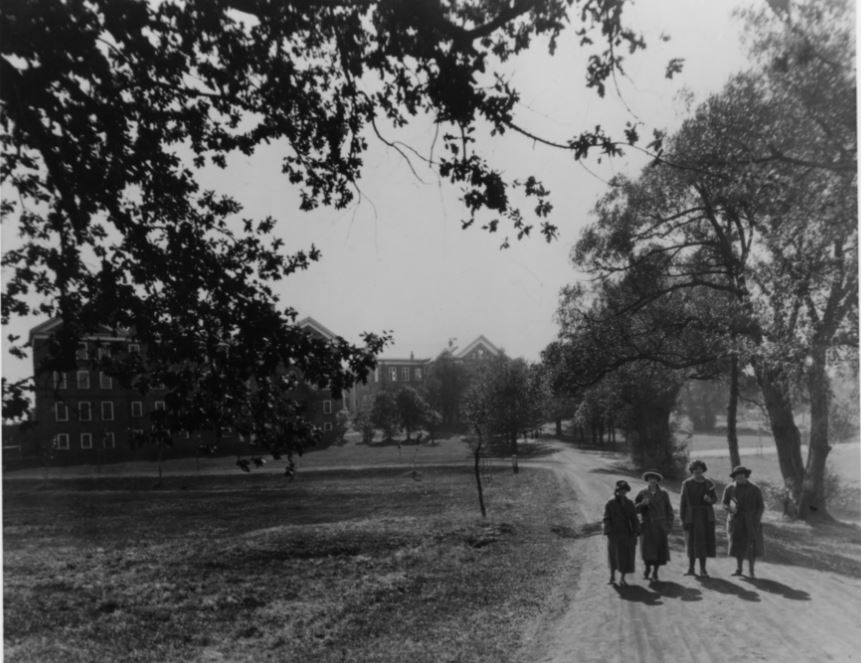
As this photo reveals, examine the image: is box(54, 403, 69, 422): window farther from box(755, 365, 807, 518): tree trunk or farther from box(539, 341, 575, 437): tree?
box(755, 365, 807, 518): tree trunk

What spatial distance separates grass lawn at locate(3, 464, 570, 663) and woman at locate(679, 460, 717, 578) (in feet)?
3.62

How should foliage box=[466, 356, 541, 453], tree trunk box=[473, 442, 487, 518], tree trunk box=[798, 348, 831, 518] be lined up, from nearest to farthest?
tree trunk box=[798, 348, 831, 518]
foliage box=[466, 356, 541, 453]
tree trunk box=[473, 442, 487, 518]

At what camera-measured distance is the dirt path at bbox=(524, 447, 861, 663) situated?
3061mm

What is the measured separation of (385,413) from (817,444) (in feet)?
9.61

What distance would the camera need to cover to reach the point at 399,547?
580cm

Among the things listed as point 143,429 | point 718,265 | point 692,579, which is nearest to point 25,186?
point 143,429

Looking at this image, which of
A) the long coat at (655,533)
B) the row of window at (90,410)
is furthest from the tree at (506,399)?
the row of window at (90,410)

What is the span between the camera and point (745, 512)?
368 cm

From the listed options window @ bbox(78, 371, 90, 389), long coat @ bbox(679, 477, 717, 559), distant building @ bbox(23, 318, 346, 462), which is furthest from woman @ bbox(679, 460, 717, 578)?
window @ bbox(78, 371, 90, 389)

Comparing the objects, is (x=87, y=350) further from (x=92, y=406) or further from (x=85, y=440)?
(x=85, y=440)

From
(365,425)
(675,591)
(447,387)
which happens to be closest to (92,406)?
(365,425)

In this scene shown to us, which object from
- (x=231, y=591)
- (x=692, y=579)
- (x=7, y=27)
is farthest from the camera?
(x=231, y=591)

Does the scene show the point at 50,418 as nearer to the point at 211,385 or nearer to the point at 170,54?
the point at 211,385

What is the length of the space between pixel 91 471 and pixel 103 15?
2.78 meters
